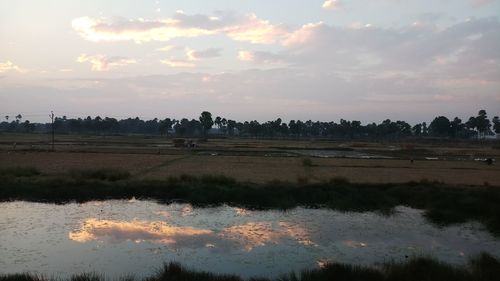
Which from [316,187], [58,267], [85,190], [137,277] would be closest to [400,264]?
[137,277]

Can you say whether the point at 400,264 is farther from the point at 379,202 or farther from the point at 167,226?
the point at 379,202

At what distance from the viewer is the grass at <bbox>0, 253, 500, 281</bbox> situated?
1017cm

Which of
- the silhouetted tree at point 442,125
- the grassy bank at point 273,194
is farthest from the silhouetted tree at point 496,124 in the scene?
the grassy bank at point 273,194

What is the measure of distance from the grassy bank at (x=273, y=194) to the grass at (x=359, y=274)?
8768 millimetres

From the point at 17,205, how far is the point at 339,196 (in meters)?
16.1

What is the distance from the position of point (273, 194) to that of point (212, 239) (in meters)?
9.11

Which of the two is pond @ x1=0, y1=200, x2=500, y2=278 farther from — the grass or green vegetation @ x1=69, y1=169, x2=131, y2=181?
green vegetation @ x1=69, y1=169, x2=131, y2=181

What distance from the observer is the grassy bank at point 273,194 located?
21.8 metres

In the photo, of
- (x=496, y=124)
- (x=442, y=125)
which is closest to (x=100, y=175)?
(x=442, y=125)

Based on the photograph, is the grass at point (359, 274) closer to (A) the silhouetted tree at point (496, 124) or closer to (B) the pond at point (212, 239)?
(B) the pond at point (212, 239)

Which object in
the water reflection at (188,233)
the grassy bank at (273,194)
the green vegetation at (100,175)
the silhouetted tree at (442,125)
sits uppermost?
the silhouetted tree at (442,125)

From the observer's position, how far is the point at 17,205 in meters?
21.1

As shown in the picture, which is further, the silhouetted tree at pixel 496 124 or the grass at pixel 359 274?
the silhouetted tree at pixel 496 124

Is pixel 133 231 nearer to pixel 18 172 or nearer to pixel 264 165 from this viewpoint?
pixel 18 172
